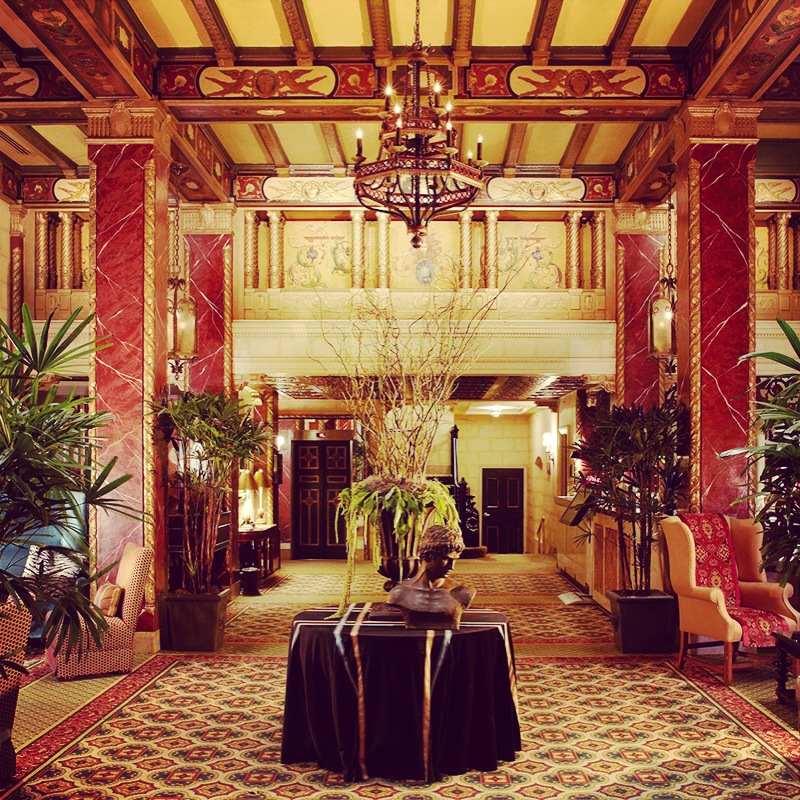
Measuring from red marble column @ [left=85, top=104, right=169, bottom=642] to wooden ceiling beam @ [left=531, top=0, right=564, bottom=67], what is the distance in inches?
130

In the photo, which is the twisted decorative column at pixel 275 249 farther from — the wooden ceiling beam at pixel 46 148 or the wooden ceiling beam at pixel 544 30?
the wooden ceiling beam at pixel 544 30

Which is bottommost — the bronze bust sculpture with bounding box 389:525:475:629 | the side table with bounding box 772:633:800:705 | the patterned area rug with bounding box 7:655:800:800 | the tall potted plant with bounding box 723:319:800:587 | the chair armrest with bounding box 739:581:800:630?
the patterned area rug with bounding box 7:655:800:800

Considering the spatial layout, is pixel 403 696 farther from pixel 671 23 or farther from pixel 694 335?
pixel 671 23

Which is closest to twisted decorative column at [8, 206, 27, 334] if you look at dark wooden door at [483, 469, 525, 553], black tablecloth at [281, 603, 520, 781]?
black tablecloth at [281, 603, 520, 781]

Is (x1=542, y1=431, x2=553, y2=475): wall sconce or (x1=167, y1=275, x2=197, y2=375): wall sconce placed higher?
(x1=167, y1=275, x2=197, y2=375): wall sconce

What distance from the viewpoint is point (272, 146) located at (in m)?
9.56

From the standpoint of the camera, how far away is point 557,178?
407 inches

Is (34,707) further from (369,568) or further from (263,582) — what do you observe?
(369,568)

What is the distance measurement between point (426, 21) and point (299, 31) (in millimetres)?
1054

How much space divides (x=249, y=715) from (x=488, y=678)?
187 cm

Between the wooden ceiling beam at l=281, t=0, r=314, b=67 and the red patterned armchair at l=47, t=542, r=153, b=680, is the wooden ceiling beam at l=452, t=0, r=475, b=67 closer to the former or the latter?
the wooden ceiling beam at l=281, t=0, r=314, b=67

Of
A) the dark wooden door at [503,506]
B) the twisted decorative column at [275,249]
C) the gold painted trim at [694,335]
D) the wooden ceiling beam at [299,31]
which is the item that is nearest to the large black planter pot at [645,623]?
the gold painted trim at [694,335]

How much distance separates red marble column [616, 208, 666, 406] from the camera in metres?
10.1

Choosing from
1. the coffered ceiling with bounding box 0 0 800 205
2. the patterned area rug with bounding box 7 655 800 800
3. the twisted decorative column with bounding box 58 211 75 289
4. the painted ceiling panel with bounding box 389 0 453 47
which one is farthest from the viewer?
the twisted decorative column with bounding box 58 211 75 289
